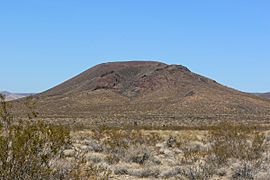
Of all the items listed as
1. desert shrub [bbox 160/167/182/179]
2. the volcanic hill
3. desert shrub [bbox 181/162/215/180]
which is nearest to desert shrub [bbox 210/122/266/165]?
desert shrub [bbox 181/162/215/180]

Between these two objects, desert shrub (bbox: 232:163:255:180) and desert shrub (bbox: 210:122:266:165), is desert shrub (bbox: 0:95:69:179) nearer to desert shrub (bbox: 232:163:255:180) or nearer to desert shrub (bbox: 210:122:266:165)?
desert shrub (bbox: 232:163:255:180)

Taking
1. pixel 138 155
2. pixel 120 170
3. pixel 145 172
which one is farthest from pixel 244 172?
pixel 138 155

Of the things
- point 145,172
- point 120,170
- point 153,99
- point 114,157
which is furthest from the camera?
point 153,99

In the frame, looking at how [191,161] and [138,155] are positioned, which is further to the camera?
[138,155]

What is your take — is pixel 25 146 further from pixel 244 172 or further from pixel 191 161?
pixel 191 161

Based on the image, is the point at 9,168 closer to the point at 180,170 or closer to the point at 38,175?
the point at 38,175

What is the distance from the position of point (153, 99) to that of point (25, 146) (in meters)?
91.1

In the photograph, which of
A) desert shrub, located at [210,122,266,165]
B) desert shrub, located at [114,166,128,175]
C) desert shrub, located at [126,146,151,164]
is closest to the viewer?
desert shrub, located at [114,166,128,175]

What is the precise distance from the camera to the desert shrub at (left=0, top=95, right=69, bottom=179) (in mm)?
7832

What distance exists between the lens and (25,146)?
7988mm

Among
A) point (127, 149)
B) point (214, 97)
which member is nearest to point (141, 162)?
point (127, 149)

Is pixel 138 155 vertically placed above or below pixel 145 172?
above

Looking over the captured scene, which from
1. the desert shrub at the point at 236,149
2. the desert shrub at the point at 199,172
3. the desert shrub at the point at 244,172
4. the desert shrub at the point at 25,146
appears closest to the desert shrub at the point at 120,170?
the desert shrub at the point at 199,172

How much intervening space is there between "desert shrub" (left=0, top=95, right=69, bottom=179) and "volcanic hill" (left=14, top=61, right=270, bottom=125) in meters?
62.7
